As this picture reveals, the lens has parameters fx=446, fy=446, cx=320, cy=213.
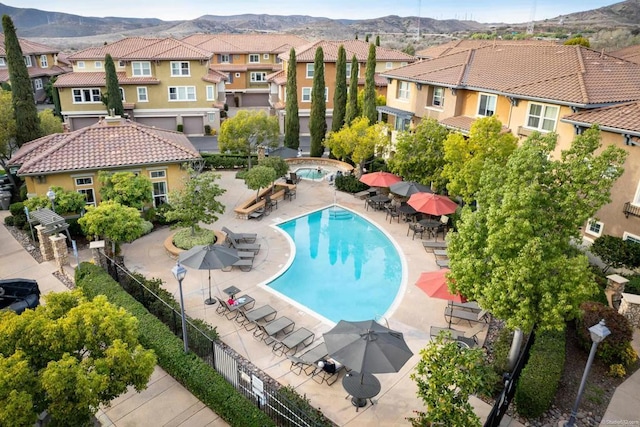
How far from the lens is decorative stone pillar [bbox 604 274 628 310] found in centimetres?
1714

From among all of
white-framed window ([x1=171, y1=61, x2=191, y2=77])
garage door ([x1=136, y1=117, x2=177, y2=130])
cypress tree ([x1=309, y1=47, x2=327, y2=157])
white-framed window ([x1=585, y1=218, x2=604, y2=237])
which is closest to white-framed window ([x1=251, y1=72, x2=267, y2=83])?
white-framed window ([x1=171, y1=61, x2=191, y2=77])

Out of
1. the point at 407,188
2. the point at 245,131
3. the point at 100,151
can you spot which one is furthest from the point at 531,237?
the point at 245,131

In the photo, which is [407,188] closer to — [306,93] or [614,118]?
[614,118]

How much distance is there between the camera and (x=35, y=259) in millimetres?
20859

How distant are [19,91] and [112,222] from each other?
17484 mm

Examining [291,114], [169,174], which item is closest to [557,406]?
[169,174]

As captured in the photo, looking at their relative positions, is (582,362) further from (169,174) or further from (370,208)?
(169,174)

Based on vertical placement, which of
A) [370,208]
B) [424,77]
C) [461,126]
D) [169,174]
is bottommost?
[370,208]

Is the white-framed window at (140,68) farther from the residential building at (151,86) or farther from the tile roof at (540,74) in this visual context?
the tile roof at (540,74)

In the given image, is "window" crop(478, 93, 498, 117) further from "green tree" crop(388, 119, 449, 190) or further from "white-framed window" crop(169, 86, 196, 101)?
"white-framed window" crop(169, 86, 196, 101)

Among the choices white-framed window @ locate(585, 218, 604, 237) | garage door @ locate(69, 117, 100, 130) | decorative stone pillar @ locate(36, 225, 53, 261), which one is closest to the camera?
decorative stone pillar @ locate(36, 225, 53, 261)

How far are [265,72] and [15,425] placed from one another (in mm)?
60963

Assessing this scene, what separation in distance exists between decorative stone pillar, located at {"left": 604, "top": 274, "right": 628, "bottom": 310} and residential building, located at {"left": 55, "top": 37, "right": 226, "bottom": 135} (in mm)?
39285

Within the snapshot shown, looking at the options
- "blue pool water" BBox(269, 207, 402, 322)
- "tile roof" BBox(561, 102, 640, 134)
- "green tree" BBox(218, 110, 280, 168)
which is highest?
"tile roof" BBox(561, 102, 640, 134)
